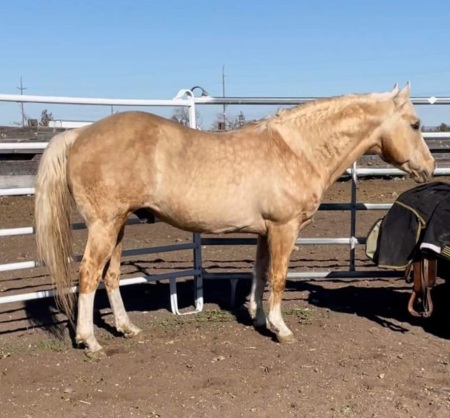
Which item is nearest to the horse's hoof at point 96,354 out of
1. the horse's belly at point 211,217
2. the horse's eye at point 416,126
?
the horse's belly at point 211,217

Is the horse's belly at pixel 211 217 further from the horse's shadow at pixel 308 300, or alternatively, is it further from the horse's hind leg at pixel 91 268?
the horse's shadow at pixel 308 300

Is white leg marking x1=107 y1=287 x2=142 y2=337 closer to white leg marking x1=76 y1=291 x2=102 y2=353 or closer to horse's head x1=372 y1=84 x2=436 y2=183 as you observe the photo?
white leg marking x1=76 y1=291 x2=102 y2=353

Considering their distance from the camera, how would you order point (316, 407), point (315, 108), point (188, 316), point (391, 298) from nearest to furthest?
1. point (316, 407)
2. point (315, 108)
3. point (188, 316)
4. point (391, 298)

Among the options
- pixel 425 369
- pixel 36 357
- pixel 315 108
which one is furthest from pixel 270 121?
pixel 36 357

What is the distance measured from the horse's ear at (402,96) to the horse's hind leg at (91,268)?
2.28 meters

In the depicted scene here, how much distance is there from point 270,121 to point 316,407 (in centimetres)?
218

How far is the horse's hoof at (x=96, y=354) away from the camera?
13.8 ft

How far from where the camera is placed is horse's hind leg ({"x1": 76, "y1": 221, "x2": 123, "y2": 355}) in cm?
414

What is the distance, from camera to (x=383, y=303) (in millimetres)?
5500

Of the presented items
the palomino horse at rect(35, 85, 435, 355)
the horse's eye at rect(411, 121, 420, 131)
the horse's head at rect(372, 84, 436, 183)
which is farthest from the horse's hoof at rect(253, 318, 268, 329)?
the horse's eye at rect(411, 121, 420, 131)

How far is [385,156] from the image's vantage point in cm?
477

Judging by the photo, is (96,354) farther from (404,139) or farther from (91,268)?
(404,139)

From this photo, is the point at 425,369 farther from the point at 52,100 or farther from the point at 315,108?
the point at 52,100

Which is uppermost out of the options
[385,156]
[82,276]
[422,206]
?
[385,156]
